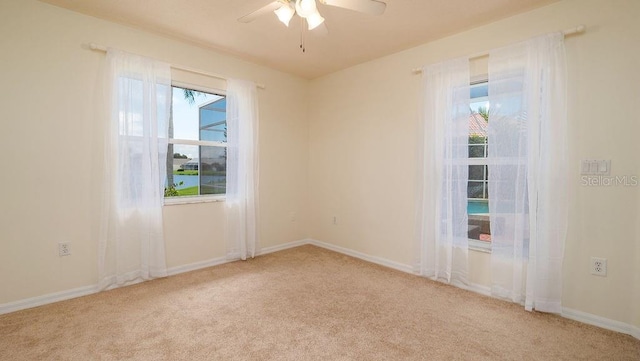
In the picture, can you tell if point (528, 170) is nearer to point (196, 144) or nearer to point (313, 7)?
point (313, 7)

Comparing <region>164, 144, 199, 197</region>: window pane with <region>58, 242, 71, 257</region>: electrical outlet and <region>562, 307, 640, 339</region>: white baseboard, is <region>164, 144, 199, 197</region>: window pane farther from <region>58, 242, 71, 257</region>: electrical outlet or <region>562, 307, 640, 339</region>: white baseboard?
<region>562, 307, 640, 339</region>: white baseboard

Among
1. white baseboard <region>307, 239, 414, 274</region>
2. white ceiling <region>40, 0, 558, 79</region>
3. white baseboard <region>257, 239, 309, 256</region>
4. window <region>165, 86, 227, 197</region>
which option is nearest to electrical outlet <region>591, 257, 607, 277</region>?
white baseboard <region>307, 239, 414, 274</region>

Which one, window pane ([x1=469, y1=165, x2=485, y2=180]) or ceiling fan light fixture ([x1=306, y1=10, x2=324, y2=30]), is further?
window pane ([x1=469, y1=165, x2=485, y2=180])

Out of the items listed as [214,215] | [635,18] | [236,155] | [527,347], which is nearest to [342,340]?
[527,347]

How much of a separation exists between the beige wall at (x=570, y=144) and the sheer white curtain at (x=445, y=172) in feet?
0.57

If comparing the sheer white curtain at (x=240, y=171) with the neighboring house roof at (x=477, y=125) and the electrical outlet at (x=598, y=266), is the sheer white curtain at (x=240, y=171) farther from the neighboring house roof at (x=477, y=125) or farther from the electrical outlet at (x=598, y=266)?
the electrical outlet at (x=598, y=266)

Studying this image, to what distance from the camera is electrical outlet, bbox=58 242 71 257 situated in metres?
2.59

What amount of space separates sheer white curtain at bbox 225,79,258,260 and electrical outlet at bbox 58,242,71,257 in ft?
4.90

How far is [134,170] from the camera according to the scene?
9.48ft

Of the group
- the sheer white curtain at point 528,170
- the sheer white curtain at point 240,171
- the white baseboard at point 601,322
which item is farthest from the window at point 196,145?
the white baseboard at point 601,322

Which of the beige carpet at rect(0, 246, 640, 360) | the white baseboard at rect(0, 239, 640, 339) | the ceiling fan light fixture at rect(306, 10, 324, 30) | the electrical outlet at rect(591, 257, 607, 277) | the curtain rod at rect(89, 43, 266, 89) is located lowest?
the beige carpet at rect(0, 246, 640, 360)

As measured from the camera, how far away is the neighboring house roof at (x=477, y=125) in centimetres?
290

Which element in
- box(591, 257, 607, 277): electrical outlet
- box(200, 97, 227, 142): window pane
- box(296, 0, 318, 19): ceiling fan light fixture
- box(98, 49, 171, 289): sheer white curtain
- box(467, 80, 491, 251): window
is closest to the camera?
box(296, 0, 318, 19): ceiling fan light fixture

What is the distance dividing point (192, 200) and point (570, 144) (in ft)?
12.0
